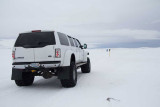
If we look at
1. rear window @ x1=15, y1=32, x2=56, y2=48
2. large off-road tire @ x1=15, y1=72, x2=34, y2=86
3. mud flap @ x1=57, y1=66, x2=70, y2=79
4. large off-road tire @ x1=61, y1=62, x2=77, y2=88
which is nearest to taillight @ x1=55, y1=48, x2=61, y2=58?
rear window @ x1=15, y1=32, x2=56, y2=48

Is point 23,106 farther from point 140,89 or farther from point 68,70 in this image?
point 140,89

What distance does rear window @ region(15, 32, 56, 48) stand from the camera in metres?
4.79

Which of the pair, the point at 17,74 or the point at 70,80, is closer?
the point at 17,74

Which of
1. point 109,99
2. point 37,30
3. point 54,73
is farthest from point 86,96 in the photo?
point 37,30

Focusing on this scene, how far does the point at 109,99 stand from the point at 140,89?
4.93 ft

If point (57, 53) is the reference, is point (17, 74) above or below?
below

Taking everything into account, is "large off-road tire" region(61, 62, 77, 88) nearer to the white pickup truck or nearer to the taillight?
the white pickup truck

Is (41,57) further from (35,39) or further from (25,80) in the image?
(25,80)

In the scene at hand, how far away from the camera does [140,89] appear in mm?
4930

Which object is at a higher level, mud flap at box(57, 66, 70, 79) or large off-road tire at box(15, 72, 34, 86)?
mud flap at box(57, 66, 70, 79)

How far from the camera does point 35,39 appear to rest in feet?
16.5

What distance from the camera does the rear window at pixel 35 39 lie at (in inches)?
188

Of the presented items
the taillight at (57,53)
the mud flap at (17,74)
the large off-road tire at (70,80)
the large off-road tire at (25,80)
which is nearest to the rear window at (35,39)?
the taillight at (57,53)

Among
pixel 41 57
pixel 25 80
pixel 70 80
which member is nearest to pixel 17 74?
pixel 25 80
